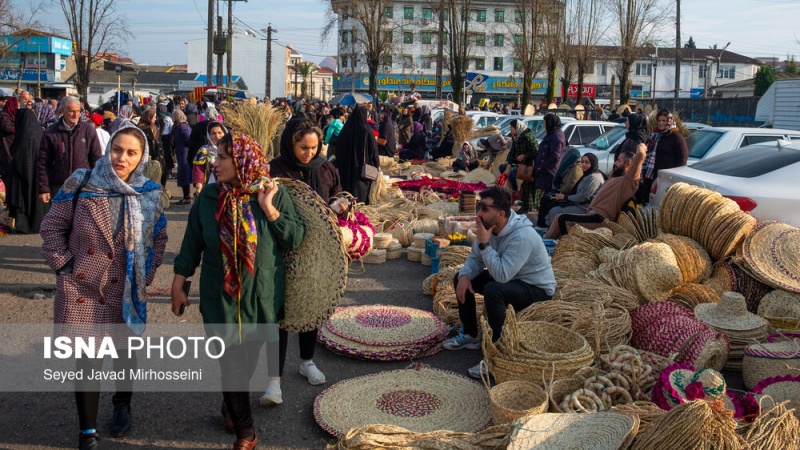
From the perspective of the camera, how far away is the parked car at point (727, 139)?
1049cm

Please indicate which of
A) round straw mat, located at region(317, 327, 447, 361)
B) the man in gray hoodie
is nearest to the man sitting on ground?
the man in gray hoodie

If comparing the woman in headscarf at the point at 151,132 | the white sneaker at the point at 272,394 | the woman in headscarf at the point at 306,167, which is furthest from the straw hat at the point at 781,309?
the woman in headscarf at the point at 151,132

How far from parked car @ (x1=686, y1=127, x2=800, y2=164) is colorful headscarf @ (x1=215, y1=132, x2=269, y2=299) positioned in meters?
8.61

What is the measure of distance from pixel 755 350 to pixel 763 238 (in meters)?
1.76

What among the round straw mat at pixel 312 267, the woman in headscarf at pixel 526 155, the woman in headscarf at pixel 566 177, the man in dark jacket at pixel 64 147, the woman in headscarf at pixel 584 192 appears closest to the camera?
the round straw mat at pixel 312 267

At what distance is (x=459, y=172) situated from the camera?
15.2 m

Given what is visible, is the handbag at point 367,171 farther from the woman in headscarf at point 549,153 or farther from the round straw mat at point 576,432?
the round straw mat at point 576,432

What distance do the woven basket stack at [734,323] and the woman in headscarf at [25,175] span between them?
7442 millimetres

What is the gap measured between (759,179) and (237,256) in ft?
18.1

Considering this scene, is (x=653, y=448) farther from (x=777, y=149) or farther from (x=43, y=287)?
(x=43, y=287)

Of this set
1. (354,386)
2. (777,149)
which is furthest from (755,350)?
(777,149)

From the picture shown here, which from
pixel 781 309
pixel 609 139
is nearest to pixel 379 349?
pixel 781 309

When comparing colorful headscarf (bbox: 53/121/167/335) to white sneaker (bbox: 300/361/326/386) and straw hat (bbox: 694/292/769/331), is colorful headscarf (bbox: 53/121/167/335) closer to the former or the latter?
white sneaker (bbox: 300/361/326/386)

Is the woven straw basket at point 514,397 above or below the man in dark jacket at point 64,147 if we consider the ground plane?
below
